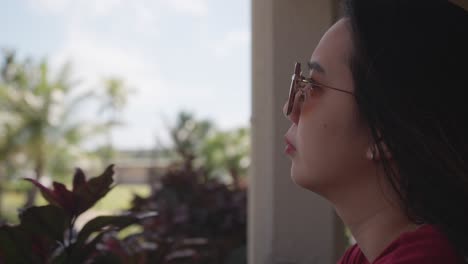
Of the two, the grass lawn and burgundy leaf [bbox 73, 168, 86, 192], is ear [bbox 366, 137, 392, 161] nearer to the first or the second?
burgundy leaf [bbox 73, 168, 86, 192]

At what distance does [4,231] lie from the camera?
5.02 ft

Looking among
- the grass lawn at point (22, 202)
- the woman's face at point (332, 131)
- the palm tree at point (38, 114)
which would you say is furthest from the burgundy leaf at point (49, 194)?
the palm tree at point (38, 114)

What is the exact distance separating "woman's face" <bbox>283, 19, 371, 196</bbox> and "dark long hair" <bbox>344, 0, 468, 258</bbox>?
5cm

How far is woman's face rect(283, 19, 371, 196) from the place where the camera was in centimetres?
119

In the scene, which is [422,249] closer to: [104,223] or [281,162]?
[104,223]

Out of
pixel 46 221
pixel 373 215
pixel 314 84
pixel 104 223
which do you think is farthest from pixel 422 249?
pixel 46 221

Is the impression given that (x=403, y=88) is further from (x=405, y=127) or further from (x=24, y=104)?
(x=24, y=104)

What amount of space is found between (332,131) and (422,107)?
0.21 metres

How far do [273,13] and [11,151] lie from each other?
2239 centimetres

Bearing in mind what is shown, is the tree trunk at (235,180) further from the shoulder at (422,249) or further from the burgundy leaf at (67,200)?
the shoulder at (422,249)

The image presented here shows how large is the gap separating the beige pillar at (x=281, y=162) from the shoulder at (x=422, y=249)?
118 cm

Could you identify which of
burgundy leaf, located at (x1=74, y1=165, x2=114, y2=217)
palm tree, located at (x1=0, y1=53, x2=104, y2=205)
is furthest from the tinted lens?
palm tree, located at (x1=0, y1=53, x2=104, y2=205)

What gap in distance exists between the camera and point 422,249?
102cm

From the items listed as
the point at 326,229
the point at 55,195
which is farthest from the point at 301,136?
the point at 326,229
